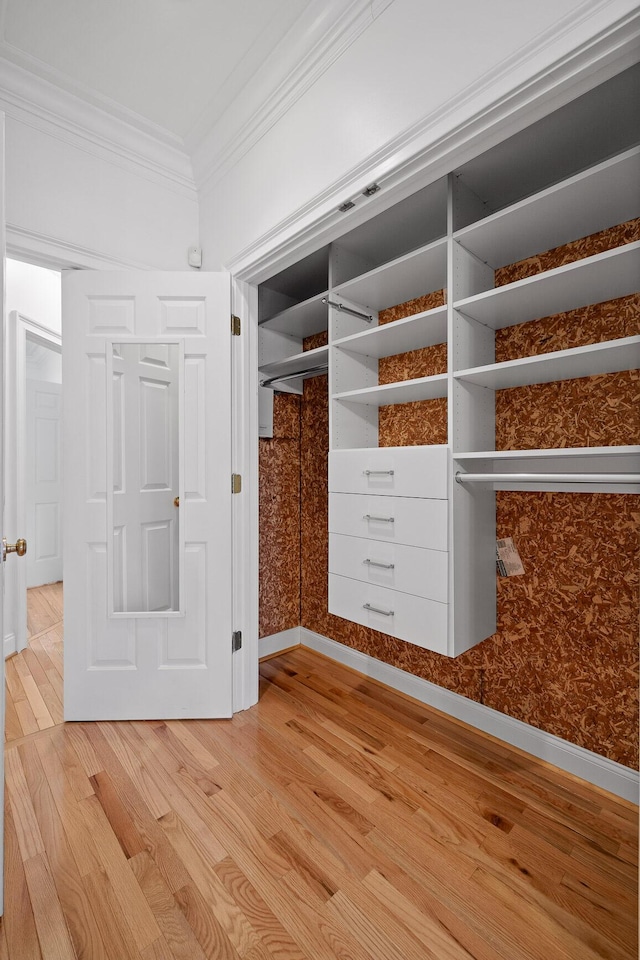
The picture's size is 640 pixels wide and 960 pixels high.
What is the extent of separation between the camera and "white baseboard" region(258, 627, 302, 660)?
9.10ft

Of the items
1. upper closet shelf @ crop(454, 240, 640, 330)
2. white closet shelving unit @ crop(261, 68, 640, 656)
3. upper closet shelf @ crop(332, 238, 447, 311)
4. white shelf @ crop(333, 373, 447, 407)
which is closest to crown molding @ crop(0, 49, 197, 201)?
white closet shelving unit @ crop(261, 68, 640, 656)

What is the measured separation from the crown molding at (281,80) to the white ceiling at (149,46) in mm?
39

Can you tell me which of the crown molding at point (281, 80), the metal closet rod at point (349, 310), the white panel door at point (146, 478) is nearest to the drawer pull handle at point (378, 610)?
the white panel door at point (146, 478)

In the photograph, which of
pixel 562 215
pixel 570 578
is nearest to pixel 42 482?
pixel 570 578

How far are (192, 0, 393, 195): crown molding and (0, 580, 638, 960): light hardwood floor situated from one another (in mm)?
2590

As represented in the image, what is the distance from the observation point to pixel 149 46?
1.70 metres

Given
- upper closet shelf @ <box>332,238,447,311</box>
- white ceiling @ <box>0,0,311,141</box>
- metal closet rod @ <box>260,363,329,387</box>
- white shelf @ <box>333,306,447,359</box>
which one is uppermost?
white ceiling @ <box>0,0,311,141</box>

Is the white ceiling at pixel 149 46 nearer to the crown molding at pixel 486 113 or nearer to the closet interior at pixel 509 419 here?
the crown molding at pixel 486 113

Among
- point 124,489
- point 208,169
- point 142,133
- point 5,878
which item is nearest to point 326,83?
point 208,169

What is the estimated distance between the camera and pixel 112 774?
1.71m

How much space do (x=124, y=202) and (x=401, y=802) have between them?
2.81 metres

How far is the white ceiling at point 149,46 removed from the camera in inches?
61.6

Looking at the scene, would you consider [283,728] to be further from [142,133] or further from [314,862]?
[142,133]

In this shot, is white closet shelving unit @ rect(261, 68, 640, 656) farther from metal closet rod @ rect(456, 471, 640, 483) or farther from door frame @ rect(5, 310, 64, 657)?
door frame @ rect(5, 310, 64, 657)
